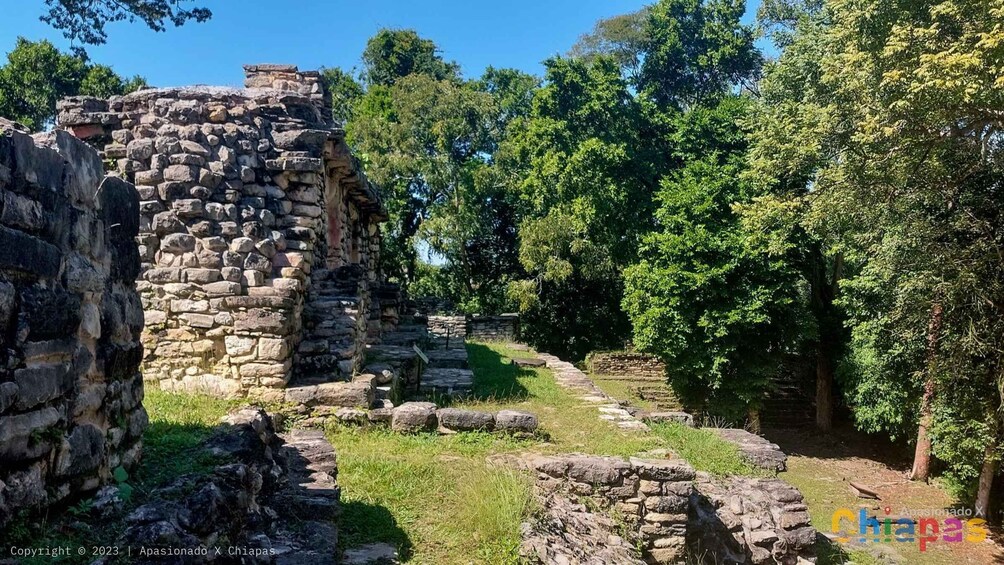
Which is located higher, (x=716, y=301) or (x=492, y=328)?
(x=716, y=301)

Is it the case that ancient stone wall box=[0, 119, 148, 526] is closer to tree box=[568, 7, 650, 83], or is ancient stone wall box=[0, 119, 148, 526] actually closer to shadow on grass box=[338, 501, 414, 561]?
shadow on grass box=[338, 501, 414, 561]

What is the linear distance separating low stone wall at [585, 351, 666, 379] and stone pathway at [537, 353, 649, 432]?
6460mm

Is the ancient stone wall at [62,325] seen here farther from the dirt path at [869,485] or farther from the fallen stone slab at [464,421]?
the dirt path at [869,485]

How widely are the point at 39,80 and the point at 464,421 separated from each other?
22.4 m

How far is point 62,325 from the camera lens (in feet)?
8.88

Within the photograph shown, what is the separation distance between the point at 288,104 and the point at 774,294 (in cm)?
1122

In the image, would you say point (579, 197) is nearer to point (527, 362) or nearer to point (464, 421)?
point (527, 362)

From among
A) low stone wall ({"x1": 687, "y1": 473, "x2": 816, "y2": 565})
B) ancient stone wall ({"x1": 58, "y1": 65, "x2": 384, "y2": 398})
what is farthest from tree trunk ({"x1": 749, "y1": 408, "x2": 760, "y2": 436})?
ancient stone wall ({"x1": 58, "y1": 65, "x2": 384, "y2": 398})

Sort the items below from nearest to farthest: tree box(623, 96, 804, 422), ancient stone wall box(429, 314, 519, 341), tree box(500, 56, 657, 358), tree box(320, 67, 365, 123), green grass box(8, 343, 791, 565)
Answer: green grass box(8, 343, 791, 565)
tree box(623, 96, 804, 422)
ancient stone wall box(429, 314, 519, 341)
tree box(500, 56, 657, 358)
tree box(320, 67, 365, 123)

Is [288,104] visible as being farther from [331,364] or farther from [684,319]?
[684,319]

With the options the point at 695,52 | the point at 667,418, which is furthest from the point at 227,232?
the point at 695,52

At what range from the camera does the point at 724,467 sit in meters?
Result: 7.75

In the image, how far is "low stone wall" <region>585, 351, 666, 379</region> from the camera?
20531 mm

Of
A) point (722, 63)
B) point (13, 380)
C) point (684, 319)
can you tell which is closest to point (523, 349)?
point (684, 319)
